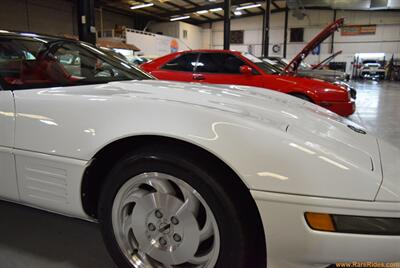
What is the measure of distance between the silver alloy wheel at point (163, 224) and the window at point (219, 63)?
3.99 metres

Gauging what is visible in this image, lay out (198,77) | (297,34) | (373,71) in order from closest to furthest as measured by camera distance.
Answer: (198,77)
(373,71)
(297,34)

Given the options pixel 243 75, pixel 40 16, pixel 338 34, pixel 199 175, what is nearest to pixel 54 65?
pixel 199 175

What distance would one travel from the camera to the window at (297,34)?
23.7m

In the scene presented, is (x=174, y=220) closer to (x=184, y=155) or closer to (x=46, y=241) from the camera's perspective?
(x=184, y=155)

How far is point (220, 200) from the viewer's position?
1.06 metres

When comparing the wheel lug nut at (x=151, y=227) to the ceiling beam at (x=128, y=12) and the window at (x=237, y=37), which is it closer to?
the ceiling beam at (x=128, y=12)

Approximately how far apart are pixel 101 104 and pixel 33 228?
0.98 meters

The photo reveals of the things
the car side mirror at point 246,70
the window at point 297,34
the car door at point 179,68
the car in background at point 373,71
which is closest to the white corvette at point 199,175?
the car side mirror at point 246,70

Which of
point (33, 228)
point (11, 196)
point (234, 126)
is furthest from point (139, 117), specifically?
point (33, 228)

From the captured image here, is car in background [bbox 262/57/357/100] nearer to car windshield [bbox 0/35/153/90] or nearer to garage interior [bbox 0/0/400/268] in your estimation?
garage interior [bbox 0/0/400/268]

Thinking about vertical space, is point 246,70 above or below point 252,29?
below

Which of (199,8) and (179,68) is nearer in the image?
(179,68)

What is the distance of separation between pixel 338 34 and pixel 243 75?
70.6 ft

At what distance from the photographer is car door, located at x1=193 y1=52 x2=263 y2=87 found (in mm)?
4840
